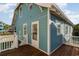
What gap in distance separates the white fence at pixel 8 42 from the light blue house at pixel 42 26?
0.09 m

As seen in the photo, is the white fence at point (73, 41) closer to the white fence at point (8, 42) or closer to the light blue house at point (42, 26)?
the light blue house at point (42, 26)

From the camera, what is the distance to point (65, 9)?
2322mm

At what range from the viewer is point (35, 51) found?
7.71ft

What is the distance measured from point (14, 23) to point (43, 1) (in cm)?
62

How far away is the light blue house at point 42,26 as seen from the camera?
2.25 metres

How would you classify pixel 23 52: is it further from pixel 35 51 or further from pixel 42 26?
pixel 42 26

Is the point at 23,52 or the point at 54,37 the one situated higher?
the point at 54,37

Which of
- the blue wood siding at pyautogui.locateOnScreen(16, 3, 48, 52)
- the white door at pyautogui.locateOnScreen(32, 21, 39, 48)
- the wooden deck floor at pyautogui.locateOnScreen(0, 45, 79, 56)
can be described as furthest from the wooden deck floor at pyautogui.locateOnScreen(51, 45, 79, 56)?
the white door at pyautogui.locateOnScreen(32, 21, 39, 48)

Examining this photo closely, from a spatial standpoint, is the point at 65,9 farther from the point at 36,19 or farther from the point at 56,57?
the point at 56,57

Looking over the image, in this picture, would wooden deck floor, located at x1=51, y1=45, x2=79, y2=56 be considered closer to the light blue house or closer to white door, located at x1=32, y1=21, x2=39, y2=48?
the light blue house

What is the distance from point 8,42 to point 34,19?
23.4 inches

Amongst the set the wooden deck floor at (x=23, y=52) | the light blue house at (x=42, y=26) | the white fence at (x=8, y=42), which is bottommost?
the wooden deck floor at (x=23, y=52)

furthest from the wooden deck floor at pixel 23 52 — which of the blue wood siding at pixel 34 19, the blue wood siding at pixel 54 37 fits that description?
the blue wood siding at pixel 54 37

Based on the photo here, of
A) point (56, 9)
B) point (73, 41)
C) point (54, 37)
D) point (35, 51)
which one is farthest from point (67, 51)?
point (56, 9)
